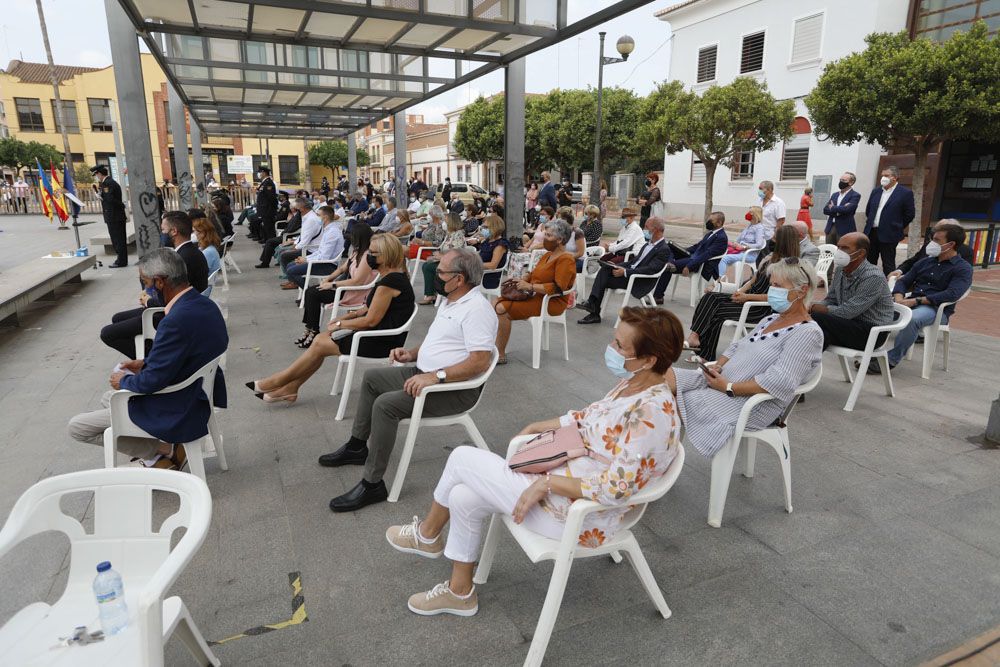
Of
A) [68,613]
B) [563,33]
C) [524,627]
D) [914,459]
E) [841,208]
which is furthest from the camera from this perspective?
[841,208]

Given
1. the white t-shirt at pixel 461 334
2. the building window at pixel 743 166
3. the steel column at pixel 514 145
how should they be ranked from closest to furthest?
the white t-shirt at pixel 461 334, the steel column at pixel 514 145, the building window at pixel 743 166

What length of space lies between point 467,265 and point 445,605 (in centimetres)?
171

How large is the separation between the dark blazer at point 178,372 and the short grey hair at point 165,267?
99 mm

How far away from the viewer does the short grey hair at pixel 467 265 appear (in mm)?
3252

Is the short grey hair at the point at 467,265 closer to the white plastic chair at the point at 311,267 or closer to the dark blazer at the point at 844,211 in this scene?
the white plastic chair at the point at 311,267

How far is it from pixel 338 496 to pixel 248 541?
495mm

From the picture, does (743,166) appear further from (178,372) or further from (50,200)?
(178,372)

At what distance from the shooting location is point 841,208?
899cm

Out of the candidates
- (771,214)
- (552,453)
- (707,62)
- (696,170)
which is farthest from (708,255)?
(707,62)

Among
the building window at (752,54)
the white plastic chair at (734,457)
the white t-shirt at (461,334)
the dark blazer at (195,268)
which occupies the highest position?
the building window at (752,54)

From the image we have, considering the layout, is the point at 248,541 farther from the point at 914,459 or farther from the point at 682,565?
the point at 914,459

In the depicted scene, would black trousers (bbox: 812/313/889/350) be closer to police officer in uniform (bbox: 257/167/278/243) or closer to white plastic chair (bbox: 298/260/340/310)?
white plastic chair (bbox: 298/260/340/310)

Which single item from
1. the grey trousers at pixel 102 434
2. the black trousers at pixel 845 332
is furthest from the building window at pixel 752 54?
the grey trousers at pixel 102 434

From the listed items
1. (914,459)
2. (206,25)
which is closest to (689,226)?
(206,25)
